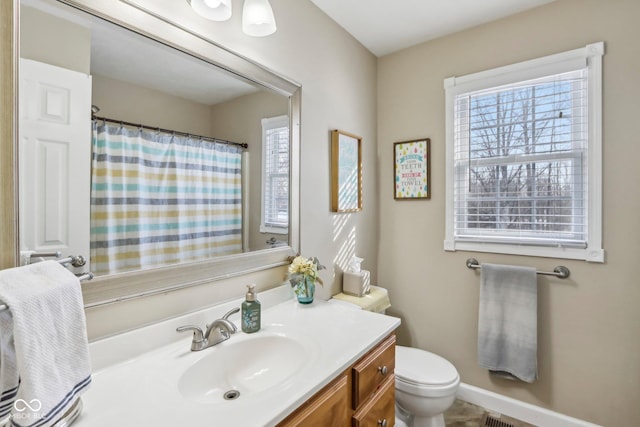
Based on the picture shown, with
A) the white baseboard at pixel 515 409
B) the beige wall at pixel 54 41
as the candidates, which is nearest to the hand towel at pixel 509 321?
the white baseboard at pixel 515 409

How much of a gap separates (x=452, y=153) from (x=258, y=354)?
173 centimetres

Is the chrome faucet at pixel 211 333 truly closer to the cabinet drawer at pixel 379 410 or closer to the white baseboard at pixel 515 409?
the cabinet drawer at pixel 379 410

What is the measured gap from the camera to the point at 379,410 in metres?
1.23

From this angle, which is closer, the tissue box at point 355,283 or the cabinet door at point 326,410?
the cabinet door at point 326,410

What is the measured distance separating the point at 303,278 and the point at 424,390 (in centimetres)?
86

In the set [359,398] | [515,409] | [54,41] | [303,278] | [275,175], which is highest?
[54,41]

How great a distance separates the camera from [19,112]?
2.60 ft

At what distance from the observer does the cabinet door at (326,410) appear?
0.83m

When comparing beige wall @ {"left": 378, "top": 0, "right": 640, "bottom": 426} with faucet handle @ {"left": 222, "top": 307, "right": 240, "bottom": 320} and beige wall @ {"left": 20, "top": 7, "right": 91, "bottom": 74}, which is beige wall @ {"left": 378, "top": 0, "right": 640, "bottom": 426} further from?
beige wall @ {"left": 20, "top": 7, "right": 91, "bottom": 74}

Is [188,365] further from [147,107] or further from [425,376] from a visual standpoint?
[425,376]

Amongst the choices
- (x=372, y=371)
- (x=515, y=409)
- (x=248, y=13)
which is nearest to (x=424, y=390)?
(x=372, y=371)

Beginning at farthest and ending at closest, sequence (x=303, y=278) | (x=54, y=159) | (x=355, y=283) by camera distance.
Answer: (x=355, y=283), (x=303, y=278), (x=54, y=159)

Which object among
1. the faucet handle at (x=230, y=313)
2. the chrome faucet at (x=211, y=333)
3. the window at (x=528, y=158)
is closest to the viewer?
the chrome faucet at (x=211, y=333)

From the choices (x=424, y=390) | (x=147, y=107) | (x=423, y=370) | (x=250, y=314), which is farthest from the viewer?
(x=423, y=370)
